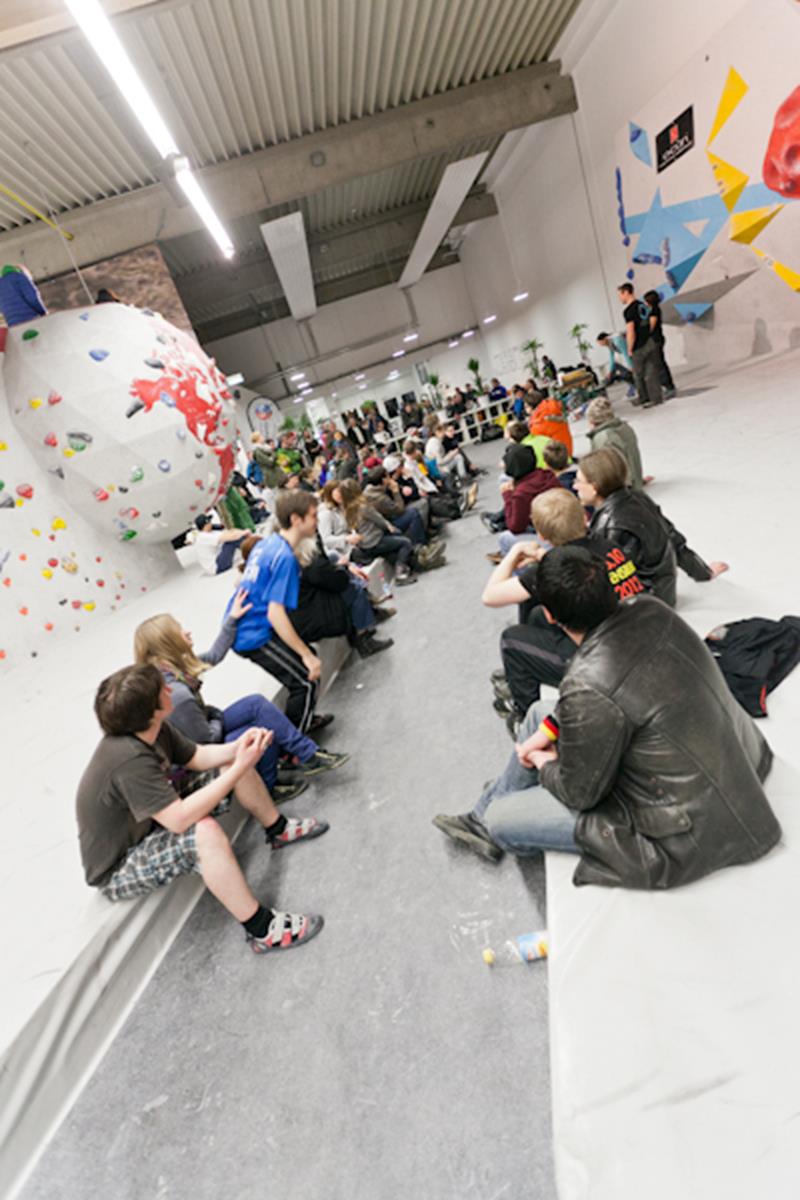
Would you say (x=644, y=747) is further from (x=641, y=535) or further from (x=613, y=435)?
(x=613, y=435)

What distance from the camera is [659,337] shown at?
7.57 meters

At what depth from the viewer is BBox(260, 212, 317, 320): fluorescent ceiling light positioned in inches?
416

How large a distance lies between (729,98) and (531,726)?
8833 mm

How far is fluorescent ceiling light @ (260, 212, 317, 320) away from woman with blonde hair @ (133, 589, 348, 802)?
10.1 meters

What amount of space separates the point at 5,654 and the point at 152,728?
442 cm

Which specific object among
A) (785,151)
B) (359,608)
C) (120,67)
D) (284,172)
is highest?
(284,172)

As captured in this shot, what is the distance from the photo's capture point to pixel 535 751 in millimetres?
1629

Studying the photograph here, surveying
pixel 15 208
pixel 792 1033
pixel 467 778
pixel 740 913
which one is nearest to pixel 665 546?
pixel 467 778

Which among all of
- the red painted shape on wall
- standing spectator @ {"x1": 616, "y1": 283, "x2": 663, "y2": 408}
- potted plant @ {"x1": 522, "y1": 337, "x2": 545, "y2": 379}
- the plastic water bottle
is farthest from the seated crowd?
potted plant @ {"x1": 522, "y1": 337, "x2": 545, "y2": 379}

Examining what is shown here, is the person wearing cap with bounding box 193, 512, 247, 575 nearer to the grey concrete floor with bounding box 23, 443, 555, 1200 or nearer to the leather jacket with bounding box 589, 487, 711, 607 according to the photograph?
the grey concrete floor with bounding box 23, 443, 555, 1200

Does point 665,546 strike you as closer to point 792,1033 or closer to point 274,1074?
point 792,1033

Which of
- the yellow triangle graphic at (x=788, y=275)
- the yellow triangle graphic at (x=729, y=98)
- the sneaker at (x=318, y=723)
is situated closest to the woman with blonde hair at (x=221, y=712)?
the sneaker at (x=318, y=723)

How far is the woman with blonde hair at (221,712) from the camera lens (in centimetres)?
245

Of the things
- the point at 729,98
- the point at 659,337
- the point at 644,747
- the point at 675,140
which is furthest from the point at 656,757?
the point at 675,140
